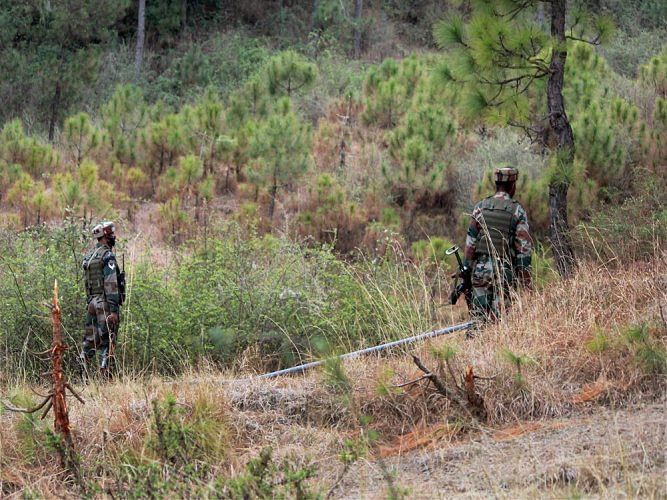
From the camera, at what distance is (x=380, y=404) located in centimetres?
563

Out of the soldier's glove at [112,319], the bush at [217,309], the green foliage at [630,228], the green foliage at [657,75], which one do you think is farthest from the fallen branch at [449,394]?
the green foliage at [657,75]

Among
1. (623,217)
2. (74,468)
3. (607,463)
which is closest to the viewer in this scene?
(607,463)

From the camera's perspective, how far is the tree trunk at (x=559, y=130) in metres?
8.62

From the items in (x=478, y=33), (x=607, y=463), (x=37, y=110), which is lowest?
(x=37, y=110)

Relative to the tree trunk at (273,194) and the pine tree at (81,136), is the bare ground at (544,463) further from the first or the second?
the pine tree at (81,136)

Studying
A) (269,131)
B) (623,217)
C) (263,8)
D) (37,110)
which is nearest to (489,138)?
(269,131)

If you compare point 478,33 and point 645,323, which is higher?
point 478,33

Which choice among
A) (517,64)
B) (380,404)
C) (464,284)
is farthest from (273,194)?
(380,404)

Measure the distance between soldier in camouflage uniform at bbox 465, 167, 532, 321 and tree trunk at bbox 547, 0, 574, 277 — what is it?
179 cm

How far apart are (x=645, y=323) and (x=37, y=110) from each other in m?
16.5

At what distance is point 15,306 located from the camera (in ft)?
25.8

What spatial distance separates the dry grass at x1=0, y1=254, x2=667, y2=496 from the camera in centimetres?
527

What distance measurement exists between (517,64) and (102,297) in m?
4.31

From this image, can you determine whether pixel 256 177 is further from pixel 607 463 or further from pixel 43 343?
pixel 607 463
